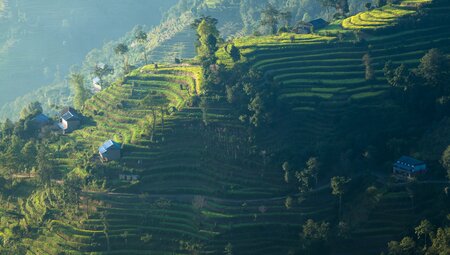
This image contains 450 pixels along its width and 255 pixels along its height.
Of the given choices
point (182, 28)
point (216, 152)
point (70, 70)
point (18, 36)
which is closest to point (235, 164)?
point (216, 152)

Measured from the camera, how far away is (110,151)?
70000 millimetres

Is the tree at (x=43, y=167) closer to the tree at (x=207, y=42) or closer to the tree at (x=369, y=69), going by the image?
the tree at (x=207, y=42)

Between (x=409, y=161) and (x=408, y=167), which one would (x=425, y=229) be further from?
(x=409, y=161)

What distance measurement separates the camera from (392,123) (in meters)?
75.0

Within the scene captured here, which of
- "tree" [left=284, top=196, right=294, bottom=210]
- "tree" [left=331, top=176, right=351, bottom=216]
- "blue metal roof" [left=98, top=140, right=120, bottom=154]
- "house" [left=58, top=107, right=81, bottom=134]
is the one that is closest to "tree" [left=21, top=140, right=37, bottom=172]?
"house" [left=58, top=107, right=81, bottom=134]

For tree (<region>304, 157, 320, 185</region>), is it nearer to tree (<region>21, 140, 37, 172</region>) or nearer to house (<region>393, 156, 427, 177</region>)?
house (<region>393, 156, 427, 177</region>)

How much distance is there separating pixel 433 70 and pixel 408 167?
53.8 ft

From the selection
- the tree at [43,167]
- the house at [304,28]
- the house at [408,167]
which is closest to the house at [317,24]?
the house at [304,28]

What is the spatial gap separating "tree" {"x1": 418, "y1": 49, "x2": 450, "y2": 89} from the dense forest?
0.25 metres

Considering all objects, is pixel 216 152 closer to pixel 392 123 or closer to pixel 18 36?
pixel 392 123

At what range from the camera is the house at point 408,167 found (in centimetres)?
6725

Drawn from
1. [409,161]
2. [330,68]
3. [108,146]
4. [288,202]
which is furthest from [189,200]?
[330,68]

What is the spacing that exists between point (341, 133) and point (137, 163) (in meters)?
25.0

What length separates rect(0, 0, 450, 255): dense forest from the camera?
2501 inches
